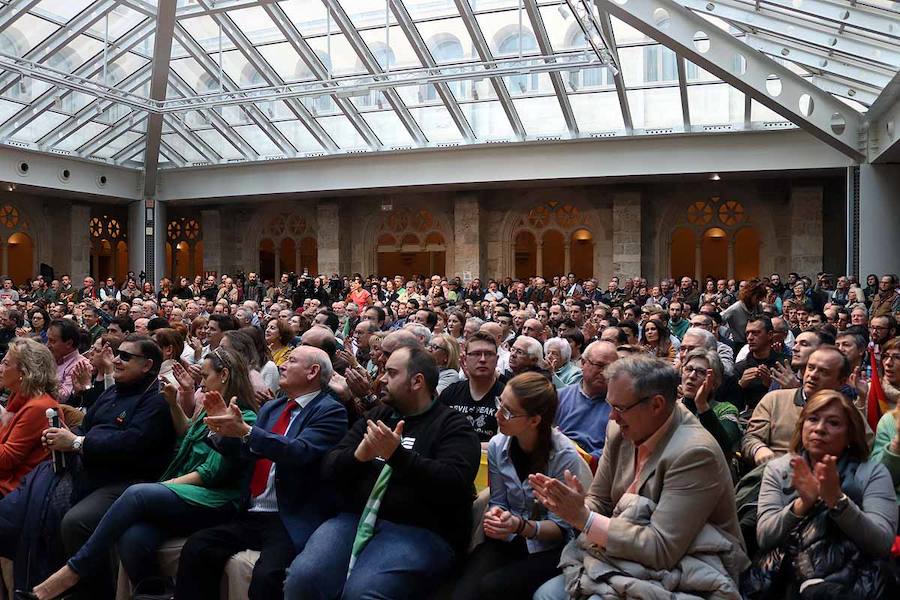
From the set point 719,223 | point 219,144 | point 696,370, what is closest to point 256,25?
point 219,144

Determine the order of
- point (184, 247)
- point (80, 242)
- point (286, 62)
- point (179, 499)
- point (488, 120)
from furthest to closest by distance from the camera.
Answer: point (184, 247), point (80, 242), point (488, 120), point (286, 62), point (179, 499)

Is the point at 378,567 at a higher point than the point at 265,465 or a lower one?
lower

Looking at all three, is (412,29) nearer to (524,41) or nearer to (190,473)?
(524,41)

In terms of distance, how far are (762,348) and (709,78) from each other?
11.1 metres

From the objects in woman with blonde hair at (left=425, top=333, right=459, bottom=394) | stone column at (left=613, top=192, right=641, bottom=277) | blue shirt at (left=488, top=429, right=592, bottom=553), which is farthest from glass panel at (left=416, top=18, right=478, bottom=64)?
blue shirt at (left=488, top=429, right=592, bottom=553)

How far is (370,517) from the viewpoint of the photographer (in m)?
3.54

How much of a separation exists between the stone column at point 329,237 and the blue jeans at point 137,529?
18.0 meters

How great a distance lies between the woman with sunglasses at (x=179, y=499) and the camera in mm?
3861

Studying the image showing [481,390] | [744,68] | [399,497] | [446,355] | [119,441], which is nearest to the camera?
[399,497]

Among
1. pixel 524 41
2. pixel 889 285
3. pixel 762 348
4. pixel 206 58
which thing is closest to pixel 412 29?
pixel 524 41

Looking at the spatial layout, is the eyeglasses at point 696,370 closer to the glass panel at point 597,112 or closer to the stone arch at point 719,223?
the glass panel at point 597,112

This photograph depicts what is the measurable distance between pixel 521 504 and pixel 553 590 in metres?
0.40

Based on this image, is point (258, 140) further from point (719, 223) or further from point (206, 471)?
point (206, 471)

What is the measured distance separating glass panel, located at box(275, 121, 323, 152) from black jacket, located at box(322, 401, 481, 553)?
53.7ft
